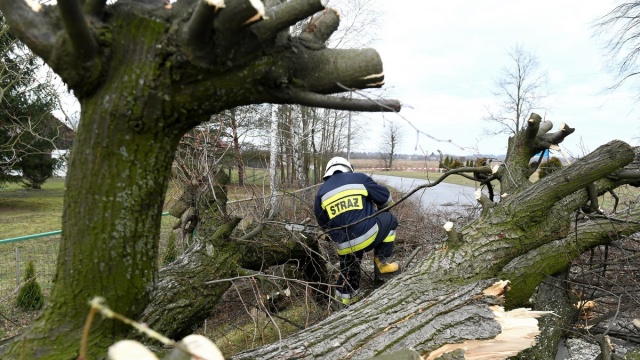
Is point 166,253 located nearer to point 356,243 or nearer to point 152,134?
point 356,243

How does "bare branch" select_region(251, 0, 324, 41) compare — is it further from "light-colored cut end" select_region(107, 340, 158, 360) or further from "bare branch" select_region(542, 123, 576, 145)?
"bare branch" select_region(542, 123, 576, 145)

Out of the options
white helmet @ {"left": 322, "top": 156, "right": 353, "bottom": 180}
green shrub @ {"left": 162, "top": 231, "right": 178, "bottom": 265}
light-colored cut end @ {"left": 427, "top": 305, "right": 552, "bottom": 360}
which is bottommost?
green shrub @ {"left": 162, "top": 231, "right": 178, "bottom": 265}

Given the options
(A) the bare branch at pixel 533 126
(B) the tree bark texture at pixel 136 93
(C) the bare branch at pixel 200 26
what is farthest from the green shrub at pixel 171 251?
(C) the bare branch at pixel 200 26

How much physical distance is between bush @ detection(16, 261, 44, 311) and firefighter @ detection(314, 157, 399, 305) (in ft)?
13.8

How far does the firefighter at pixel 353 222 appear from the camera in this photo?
4568 mm

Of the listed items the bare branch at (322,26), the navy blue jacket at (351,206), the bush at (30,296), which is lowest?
the bush at (30,296)

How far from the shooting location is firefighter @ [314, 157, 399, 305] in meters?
4.57

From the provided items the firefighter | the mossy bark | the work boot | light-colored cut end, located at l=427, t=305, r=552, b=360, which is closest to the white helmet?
the firefighter

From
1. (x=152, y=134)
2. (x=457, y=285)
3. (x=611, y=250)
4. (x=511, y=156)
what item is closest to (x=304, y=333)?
(x=457, y=285)

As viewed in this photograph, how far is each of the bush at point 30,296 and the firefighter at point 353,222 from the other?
4.22 meters

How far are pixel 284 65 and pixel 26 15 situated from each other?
2.98ft

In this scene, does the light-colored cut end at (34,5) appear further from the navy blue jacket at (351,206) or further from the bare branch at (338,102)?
the navy blue jacket at (351,206)

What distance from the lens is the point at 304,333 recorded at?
245 cm

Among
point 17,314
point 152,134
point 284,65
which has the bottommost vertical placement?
point 17,314
